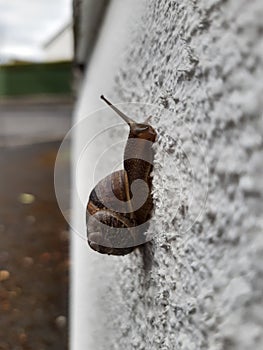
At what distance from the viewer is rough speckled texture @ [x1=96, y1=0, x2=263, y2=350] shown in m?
0.27

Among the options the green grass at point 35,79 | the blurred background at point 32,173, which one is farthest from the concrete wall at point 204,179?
the green grass at point 35,79

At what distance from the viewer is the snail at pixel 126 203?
0.47 m

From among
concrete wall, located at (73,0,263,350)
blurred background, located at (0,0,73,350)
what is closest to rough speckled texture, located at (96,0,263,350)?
concrete wall, located at (73,0,263,350)

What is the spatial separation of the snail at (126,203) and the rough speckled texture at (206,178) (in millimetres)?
18

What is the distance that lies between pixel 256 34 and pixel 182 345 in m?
0.23

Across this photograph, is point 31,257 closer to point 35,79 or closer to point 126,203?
point 126,203

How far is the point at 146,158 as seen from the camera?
487 mm

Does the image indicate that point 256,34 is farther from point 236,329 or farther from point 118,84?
point 118,84

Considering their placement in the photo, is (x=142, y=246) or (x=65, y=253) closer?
(x=142, y=246)

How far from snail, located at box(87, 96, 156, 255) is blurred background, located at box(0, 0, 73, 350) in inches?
12.8

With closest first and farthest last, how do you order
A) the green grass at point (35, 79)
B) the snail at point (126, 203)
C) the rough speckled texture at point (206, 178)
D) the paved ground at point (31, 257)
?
the rough speckled texture at point (206, 178) → the snail at point (126, 203) → the paved ground at point (31, 257) → the green grass at point (35, 79)

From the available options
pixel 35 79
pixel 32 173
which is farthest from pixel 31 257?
pixel 35 79

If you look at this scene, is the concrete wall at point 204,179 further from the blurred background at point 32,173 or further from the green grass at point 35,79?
the green grass at point 35,79

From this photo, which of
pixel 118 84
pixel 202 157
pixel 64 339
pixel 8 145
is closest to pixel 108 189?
pixel 202 157
